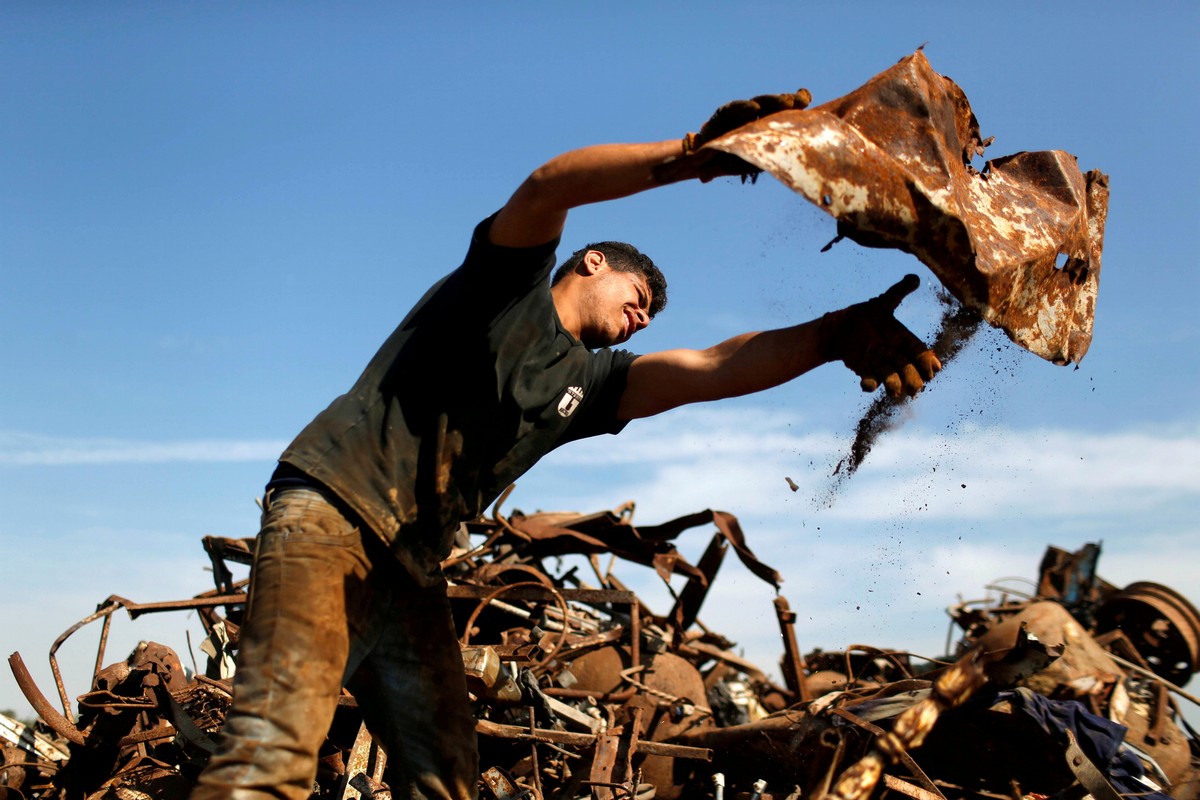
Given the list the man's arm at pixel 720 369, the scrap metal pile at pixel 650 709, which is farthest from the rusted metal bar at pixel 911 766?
the man's arm at pixel 720 369

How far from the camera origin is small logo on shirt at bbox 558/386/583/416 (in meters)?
3.18

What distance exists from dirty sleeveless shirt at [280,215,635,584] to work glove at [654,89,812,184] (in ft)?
1.69

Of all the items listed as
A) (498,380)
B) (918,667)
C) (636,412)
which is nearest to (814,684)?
(918,667)

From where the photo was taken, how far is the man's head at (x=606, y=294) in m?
3.48

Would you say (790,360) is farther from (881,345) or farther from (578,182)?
(578,182)

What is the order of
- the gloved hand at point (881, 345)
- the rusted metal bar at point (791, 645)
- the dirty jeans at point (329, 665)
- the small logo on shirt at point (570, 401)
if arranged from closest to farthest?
the dirty jeans at point (329, 665) < the gloved hand at point (881, 345) < the small logo on shirt at point (570, 401) < the rusted metal bar at point (791, 645)

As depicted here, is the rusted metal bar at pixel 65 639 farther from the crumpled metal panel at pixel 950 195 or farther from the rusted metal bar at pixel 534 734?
the crumpled metal panel at pixel 950 195

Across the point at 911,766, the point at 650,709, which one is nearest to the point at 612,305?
the point at 911,766

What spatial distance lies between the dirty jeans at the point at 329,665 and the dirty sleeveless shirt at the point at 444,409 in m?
0.11

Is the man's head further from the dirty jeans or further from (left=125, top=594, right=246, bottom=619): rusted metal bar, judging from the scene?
(left=125, top=594, right=246, bottom=619): rusted metal bar

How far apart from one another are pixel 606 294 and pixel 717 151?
1.02m

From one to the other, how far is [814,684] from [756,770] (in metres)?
2.10

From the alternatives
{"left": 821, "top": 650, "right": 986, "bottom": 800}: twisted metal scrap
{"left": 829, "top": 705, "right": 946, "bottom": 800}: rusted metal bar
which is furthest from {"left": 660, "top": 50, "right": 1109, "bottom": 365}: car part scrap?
{"left": 829, "top": 705, "right": 946, "bottom": 800}: rusted metal bar

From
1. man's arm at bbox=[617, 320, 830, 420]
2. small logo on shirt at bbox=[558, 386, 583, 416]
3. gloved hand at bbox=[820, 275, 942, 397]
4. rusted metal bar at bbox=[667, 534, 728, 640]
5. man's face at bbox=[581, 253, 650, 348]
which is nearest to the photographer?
gloved hand at bbox=[820, 275, 942, 397]
